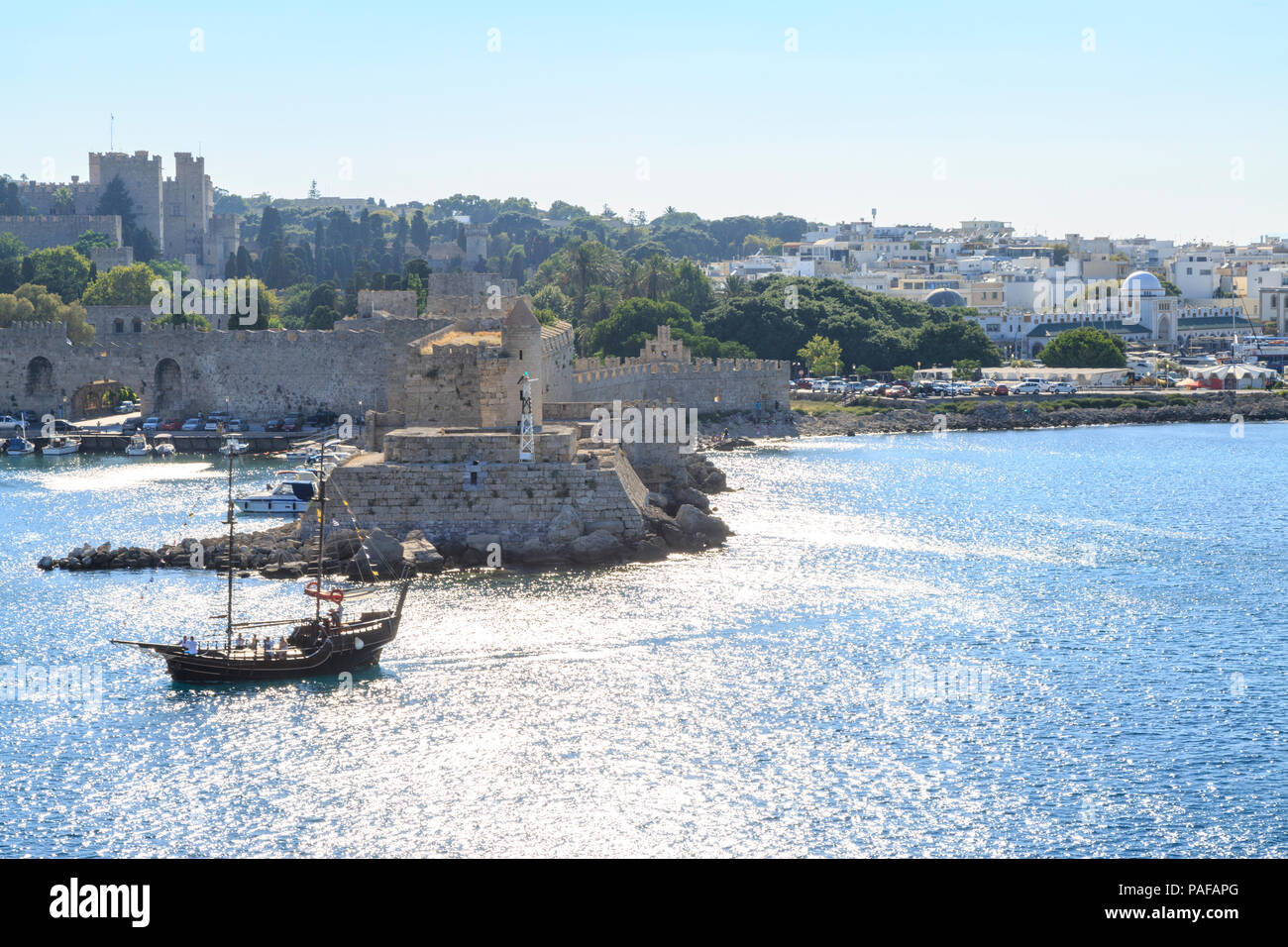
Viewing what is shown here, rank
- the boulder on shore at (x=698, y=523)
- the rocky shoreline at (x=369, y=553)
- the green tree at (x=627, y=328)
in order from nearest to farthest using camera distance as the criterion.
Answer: the rocky shoreline at (x=369, y=553)
the boulder on shore at (x=698, y=523)
the green tree at (x=627, y=328)

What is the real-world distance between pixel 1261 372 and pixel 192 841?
80368 millimetres

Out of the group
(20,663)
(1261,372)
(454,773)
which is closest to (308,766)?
(454,773)

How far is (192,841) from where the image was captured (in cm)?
1706

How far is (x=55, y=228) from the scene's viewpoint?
4333 inches

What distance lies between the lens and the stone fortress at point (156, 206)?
11131cm

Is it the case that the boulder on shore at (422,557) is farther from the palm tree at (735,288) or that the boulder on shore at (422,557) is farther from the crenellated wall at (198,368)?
the palm tree at (735,288)

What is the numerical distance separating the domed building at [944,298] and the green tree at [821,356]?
3253 centimetres

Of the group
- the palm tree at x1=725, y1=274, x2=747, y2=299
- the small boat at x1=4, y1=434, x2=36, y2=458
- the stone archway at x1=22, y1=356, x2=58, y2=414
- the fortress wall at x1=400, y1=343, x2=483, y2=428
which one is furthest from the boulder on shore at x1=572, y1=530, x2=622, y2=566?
the palm tree at x1=725, y1=274, x2=747, y2=299

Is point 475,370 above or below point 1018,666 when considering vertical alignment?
above

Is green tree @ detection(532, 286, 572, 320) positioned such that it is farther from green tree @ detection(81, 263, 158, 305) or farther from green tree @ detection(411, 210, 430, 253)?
green tree @ detection(411, 210, 430, 253)

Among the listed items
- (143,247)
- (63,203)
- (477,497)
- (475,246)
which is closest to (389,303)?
(477,497)

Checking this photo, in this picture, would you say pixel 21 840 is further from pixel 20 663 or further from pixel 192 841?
pixel 20 663

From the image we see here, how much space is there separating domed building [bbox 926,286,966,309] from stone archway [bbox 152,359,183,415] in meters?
63.2

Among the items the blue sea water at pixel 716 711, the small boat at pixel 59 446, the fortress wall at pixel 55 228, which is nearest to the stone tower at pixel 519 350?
the blue sea water at pixel 716 711
